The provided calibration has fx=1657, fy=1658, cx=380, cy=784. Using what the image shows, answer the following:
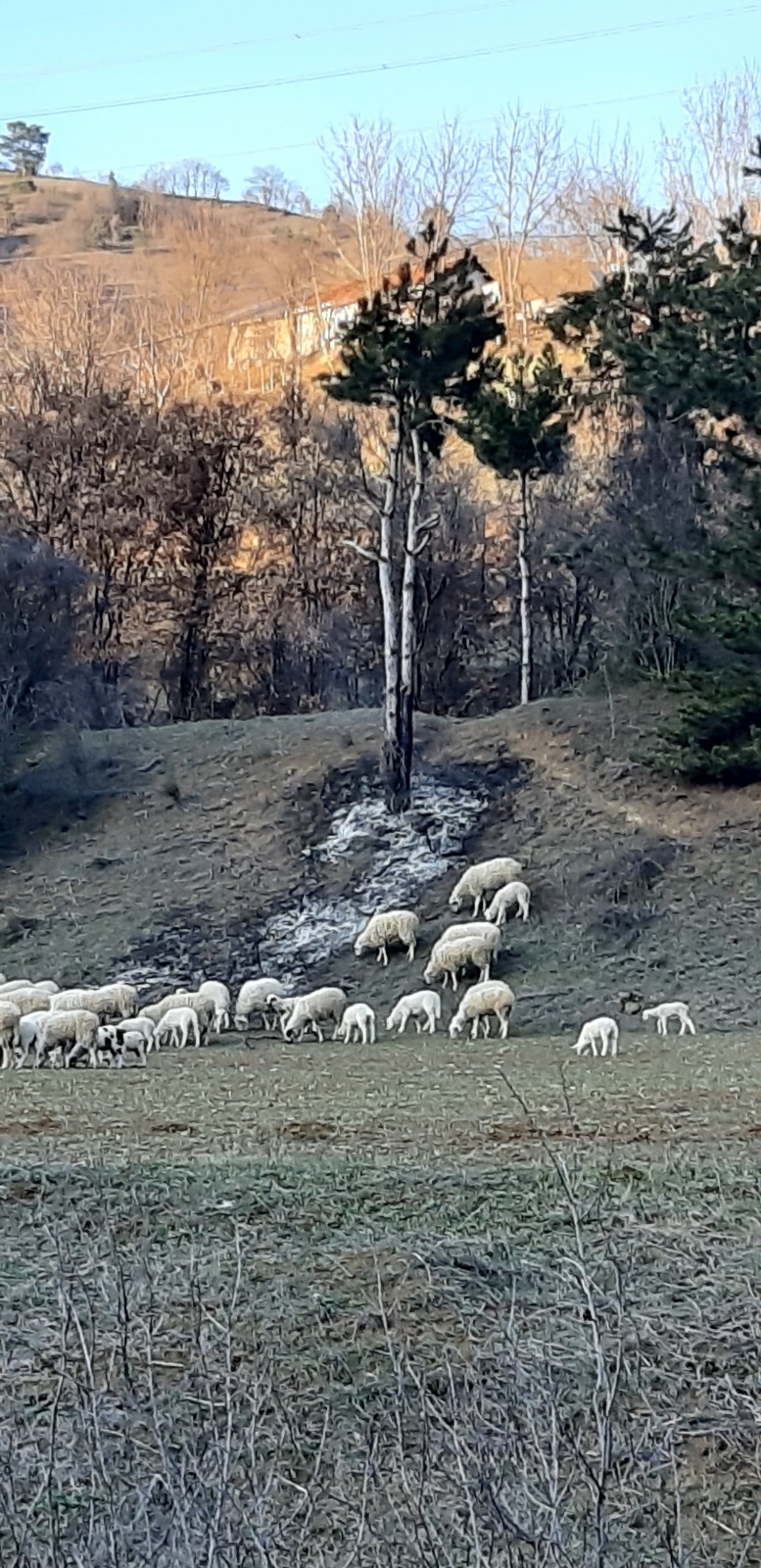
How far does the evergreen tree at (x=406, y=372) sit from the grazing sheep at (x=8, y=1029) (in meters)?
9.43

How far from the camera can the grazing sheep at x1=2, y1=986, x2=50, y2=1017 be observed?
1758 cm

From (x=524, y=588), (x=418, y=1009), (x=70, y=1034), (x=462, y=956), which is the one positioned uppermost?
(x=524, y=588)

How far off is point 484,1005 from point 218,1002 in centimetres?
323

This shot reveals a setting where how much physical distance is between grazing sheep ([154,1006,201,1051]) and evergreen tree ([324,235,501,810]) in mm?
7444

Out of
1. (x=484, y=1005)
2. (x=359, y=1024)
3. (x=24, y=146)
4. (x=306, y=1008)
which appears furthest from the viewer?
(x=24, y=146)

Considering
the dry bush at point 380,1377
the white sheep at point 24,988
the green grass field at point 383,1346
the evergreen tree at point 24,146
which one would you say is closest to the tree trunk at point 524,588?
the white sheep at point 24,988

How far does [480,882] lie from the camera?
2197cm

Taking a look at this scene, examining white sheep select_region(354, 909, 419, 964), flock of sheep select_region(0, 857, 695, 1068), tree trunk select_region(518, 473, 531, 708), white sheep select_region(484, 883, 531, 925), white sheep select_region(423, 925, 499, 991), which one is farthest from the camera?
tree trunk select_region(518, 473, 531, 708)

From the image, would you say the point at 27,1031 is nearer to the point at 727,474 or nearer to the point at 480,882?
the point at 480,882

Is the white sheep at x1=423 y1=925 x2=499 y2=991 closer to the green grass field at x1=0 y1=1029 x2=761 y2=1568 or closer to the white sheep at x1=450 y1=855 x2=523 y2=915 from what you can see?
the white sheep at x1=450 y1=855 x2=523 y2=915

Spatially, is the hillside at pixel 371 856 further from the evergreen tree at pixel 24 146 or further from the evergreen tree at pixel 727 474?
the evergreen tree at pixel 24 146

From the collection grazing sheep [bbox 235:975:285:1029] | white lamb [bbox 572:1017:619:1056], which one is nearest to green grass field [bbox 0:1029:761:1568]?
white lamb [bbox 572:1017:619:1056]

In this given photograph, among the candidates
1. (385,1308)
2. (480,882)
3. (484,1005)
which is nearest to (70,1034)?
(484,1005)

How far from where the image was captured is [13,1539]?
421 centimetres
